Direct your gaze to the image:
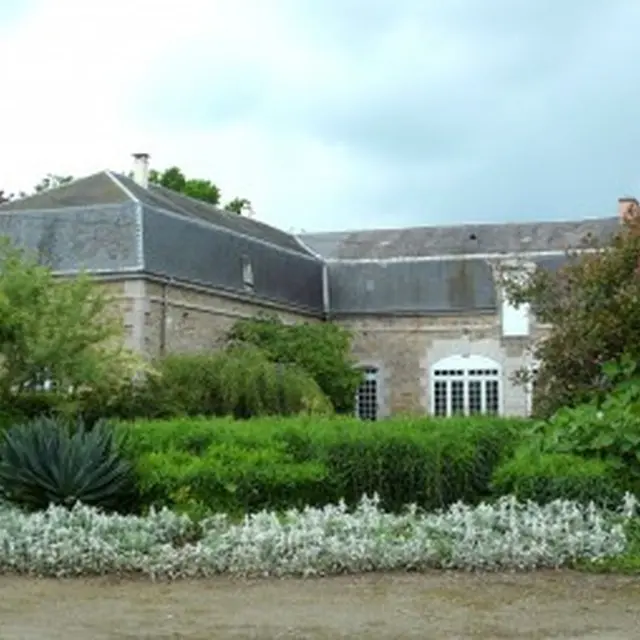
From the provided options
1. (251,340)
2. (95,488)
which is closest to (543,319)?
(95,488)

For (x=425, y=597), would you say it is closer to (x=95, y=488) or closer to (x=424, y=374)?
(x=95, y=488)

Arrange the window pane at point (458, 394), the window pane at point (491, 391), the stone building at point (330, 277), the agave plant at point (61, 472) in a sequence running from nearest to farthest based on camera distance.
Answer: the agave plant at point (61, 472) < the stone building at point (330, 277) < the window pane at point (491, 391) < the window pane at point (458, 394)

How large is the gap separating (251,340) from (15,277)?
12492 mm

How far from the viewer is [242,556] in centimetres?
1028

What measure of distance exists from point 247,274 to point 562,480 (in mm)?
20177

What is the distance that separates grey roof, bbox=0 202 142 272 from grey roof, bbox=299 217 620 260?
→ 994 cm

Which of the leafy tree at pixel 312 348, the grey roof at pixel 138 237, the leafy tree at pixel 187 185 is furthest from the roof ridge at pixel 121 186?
the leafy tree at pixel 187 185

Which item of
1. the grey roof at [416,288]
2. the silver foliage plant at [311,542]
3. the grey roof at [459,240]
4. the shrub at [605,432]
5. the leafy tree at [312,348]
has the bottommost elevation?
the silver foliage plant at [311,542]

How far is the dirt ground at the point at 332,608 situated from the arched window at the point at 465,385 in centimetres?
2334

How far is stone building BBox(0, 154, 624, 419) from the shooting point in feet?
91.4

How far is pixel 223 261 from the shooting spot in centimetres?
3062

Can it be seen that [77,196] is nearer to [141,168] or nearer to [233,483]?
[141,168]

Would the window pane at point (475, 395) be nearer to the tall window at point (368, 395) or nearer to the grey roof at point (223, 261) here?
the tall window at point (368, 395)

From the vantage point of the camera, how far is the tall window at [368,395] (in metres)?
34.2
